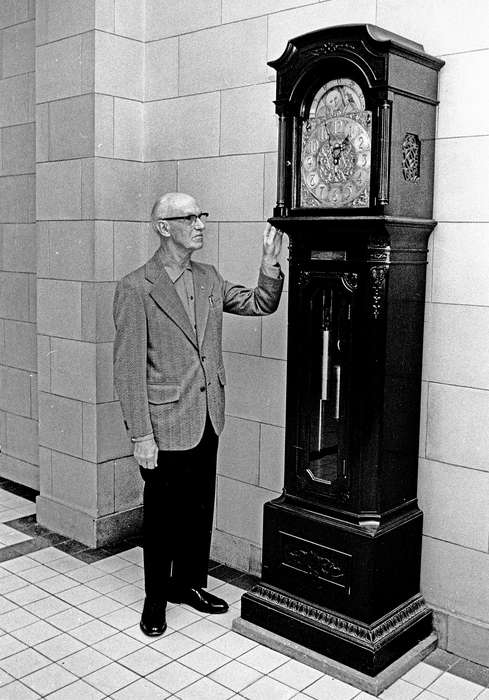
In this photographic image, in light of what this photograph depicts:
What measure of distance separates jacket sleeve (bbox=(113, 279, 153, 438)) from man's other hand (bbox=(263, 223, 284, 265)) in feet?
1.55

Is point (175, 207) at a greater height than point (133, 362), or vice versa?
point (175, 207)

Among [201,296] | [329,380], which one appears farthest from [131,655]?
[201,296]

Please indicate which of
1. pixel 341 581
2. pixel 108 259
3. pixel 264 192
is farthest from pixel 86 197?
pixel 341 581

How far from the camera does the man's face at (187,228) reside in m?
2.95

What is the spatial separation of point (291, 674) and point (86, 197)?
2.16 m

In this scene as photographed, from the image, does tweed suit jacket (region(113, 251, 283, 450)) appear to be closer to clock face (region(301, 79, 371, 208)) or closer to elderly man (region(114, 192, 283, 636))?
elderly man (region(114, 192, 283, 636))

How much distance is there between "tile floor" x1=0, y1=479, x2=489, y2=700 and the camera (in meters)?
2.65

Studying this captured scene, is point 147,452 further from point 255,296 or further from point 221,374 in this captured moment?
point 255,296

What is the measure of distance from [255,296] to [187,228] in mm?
352

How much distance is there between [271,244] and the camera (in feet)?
9.65

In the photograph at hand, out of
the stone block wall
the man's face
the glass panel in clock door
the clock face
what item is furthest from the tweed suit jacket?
the stone block wall

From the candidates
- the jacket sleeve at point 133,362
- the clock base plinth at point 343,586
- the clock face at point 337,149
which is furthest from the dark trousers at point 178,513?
the clock face at point 337,149

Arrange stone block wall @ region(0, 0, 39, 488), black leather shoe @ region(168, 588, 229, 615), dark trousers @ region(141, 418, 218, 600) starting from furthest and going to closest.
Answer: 1. stone block wall @ region(0, 0, 39, 488)
2. black leather shoe @ region(168, 588, 229, 615)
3. dark trousers @ region(141, 418, 218, 600)

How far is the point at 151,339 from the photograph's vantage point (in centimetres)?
296
